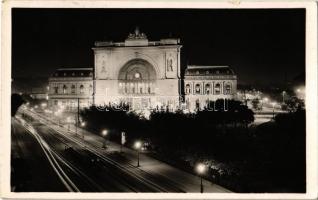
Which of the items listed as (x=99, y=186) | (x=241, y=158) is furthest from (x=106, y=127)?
(x=99, y=186)

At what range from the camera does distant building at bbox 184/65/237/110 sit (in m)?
36.8

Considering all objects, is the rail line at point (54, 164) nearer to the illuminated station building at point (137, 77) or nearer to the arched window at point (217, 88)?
the illuminated station building at point (137, 77)

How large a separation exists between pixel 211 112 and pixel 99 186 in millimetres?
15976

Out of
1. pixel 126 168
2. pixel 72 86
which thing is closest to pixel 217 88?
pixel 72 86

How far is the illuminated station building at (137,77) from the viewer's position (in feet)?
117

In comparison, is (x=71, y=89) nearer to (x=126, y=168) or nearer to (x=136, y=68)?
(x=136, y=68)

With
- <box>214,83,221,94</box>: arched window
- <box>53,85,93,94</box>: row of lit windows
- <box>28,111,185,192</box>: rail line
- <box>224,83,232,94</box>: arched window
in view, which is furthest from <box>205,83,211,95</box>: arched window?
<box>28,111,185,192</box>: rail line

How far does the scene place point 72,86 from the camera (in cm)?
3894

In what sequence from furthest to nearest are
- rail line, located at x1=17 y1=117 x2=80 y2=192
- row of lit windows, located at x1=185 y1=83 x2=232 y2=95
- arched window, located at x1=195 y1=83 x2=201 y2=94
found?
1. arched window, located at x1=195 y1=83 x2=201 y2=94
2. row of lit windows, located at x1=185 y1=83 x2=232 y2=95
3. rail line, located at x1=17 y1=117 x2=80 y2=192

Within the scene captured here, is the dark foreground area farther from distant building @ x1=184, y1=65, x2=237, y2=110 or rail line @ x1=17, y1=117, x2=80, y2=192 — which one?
distant building @ x1=184, y1=65, x2=237, y2=110

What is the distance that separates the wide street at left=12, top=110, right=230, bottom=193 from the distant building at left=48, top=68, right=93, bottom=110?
1481 cm

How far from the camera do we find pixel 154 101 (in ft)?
110

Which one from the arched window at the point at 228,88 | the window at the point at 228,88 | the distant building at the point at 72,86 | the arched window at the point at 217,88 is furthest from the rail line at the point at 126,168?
the window at the point at 228,88

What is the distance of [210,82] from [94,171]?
2682 cm
